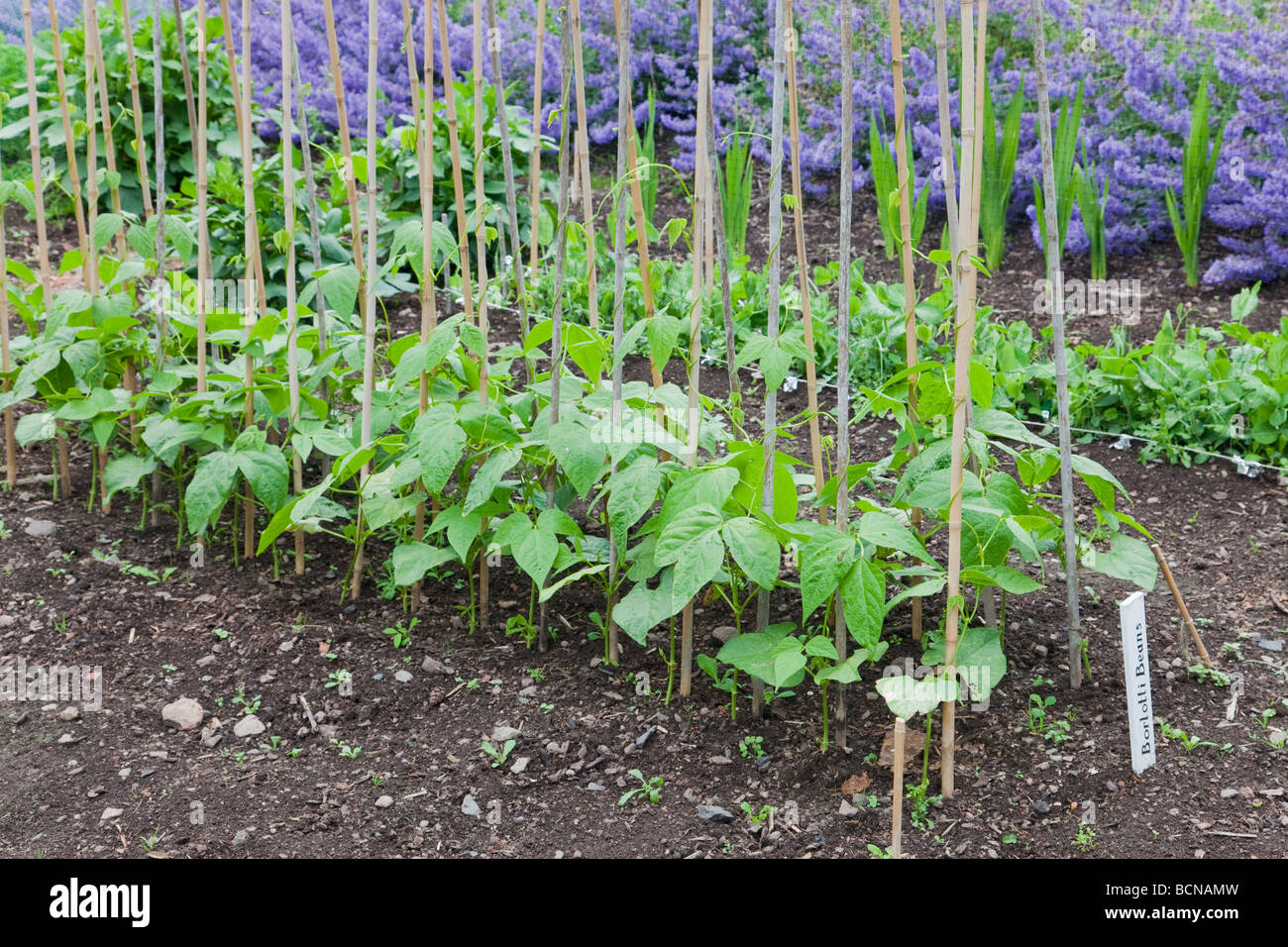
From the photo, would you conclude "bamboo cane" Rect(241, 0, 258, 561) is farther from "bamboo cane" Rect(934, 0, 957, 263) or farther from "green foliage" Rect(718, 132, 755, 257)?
"green foliage" Rect(718, 132, 755, 257)

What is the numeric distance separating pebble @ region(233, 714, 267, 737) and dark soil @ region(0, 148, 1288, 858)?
1 cm

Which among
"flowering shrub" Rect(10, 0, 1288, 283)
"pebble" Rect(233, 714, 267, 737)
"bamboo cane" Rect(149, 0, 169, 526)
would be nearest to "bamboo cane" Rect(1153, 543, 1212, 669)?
"pebble" Rect(233, 714, 267, 737)

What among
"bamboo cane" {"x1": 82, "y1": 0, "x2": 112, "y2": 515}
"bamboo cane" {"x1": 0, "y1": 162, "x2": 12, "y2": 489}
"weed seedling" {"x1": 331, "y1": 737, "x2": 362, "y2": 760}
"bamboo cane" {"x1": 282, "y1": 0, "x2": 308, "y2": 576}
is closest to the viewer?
"weed seedling" {"x1": 331, "y1": 737, "x2": 362, "y2": 760}

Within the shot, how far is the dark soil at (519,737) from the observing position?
1922 millimetres

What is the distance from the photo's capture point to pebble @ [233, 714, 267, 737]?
2191 mm

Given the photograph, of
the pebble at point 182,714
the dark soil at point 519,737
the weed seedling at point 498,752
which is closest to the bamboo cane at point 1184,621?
the dark soil at point 519,737

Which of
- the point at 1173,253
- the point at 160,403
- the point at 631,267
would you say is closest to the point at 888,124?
the point at 1173,253

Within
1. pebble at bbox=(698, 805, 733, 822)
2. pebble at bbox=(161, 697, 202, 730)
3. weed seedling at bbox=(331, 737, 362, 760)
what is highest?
pebble at bbox=(161, 697, 202, 730)

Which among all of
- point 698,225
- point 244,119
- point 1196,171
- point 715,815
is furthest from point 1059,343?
point 1196,171

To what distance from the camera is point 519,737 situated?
7.08 ft

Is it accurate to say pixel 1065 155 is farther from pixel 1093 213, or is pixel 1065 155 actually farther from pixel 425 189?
pixel 425 189

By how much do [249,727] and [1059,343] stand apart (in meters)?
1.68

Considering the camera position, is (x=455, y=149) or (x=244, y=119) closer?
(x=455, y=149)

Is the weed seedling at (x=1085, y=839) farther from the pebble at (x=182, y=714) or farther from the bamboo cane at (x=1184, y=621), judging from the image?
the pebble at (x=182, y=714)
